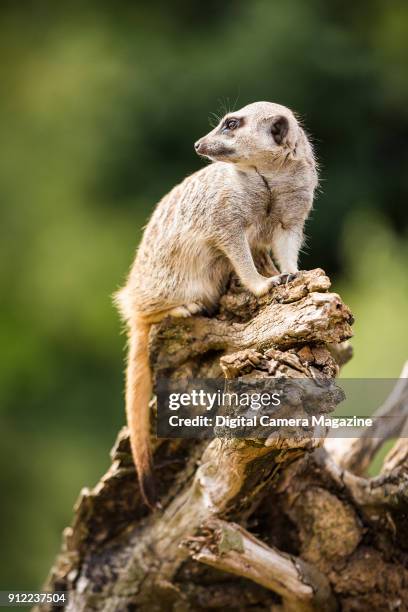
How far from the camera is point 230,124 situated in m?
3.82

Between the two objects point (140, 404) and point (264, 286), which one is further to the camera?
point (140, 404)

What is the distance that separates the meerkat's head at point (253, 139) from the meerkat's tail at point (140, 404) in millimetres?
792

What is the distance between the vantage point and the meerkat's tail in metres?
3.82

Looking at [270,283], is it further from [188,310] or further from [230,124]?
[230,124]

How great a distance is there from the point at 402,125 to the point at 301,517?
6.45 metres

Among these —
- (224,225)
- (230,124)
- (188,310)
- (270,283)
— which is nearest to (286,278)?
(270,283)

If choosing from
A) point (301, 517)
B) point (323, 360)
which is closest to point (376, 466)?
point (301, 517)

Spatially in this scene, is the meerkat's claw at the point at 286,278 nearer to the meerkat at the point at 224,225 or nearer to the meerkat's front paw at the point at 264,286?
the meerkat's front paw at the point at 264,286

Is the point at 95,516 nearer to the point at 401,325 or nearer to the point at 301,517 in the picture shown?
the point at 301,517

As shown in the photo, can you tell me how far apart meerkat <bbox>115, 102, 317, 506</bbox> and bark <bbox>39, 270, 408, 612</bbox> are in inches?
4.0

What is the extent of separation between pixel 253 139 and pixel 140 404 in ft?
3.68

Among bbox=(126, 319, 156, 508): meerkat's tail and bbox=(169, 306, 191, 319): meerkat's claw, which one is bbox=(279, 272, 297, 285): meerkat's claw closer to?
bbox=(169, 306, 191, 319): meerkat's claw

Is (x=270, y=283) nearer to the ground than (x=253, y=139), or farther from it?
nearer to the ground

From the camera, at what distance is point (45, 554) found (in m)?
8.34
